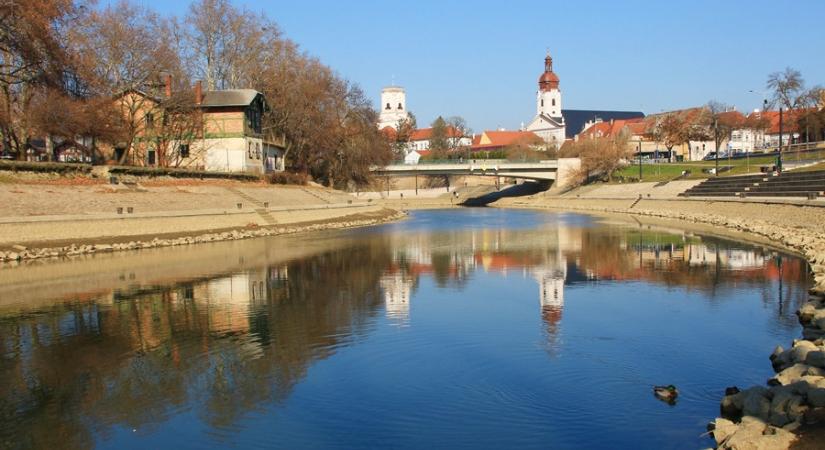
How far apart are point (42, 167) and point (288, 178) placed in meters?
31.5

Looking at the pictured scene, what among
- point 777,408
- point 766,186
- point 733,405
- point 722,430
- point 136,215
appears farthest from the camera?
point 766,186

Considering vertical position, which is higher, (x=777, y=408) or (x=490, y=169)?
(x=490, y=169)

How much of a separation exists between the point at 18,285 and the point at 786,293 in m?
26.5

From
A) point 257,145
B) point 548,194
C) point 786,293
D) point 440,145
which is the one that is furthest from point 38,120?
point 440,145

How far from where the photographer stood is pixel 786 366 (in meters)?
15.0

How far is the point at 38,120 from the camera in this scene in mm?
51281

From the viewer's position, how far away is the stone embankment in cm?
3672

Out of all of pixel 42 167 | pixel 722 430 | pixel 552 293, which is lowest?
pixel 552 293

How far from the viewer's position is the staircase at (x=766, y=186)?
5462 centimetres

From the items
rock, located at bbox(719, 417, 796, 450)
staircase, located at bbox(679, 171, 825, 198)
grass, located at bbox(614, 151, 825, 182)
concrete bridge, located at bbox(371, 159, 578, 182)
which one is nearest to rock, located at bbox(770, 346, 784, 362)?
rock, located at bbox(719, 417, 796, 450)

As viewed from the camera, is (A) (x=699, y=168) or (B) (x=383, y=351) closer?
(B) (x=383, y=351)

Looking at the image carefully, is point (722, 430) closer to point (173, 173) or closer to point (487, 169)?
point (173, 173)

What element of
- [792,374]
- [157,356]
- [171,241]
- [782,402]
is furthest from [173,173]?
[782,402]

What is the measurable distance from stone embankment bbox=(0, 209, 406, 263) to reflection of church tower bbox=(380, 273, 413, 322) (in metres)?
17.4
